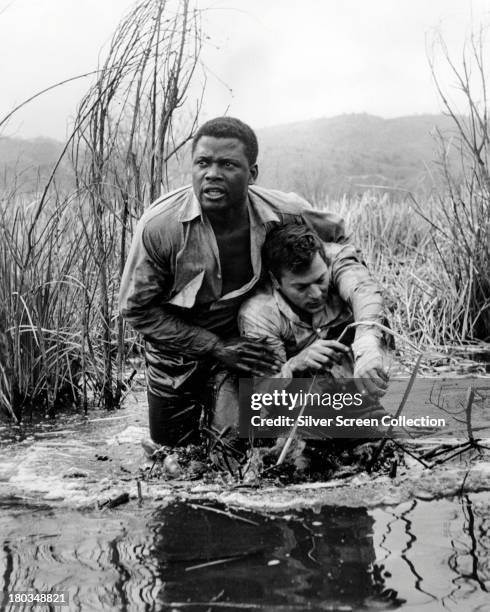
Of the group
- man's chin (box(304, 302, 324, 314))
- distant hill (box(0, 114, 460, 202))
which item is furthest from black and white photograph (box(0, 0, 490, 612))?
distant hill (box(0, 114, 460, 202))

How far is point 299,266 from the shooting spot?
386 centimetres

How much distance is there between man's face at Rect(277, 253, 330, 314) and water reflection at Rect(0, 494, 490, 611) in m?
1.04

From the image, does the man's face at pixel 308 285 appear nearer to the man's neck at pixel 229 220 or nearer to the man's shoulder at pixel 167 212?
the man's neck at pixel 229 220

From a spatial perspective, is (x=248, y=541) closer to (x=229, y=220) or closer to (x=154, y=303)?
(x=154, y=303)

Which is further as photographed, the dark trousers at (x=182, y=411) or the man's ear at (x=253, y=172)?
the dark trousers at (x=182, y=411)

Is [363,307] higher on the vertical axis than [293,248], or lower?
lower

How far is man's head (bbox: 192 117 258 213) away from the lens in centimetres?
382

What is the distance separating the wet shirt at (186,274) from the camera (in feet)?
13.3

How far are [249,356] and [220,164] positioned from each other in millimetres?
875

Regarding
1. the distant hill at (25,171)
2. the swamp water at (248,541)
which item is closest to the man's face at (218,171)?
the swamp water at (248,541)

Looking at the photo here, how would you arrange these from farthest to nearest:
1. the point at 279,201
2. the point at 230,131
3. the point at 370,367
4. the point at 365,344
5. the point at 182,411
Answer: the point at 182,411
the point at 279,201
the point at 230,131
the point at 365,344
the point at 370,367

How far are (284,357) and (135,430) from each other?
126 cm

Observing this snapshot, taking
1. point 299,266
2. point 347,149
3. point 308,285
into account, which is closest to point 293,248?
point 299,266

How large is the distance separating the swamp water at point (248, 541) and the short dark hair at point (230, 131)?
1.51 metres
